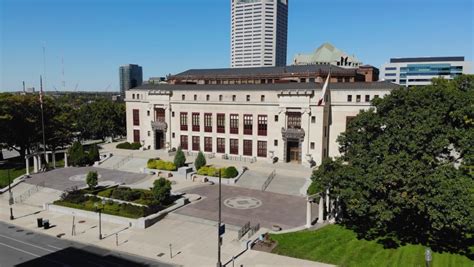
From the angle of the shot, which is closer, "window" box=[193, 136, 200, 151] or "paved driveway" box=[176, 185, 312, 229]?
"paved driveway" box=[176, 185, 312, 229]

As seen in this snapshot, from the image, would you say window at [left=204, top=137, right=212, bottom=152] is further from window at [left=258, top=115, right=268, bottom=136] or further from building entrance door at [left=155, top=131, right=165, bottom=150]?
window at [left=258, top=115, right=268, bottom=136]

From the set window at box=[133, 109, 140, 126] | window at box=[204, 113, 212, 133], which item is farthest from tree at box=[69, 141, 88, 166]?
window at box=[204, 113, 212, 133]

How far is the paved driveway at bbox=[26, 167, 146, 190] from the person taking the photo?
49625mm

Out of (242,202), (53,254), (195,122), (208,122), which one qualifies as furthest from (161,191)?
(195,122)

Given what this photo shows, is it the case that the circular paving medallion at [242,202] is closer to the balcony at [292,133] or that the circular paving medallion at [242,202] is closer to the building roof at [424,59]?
the balcony at [292,133]

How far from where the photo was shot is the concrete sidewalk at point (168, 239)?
89.0 ft

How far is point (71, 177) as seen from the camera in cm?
5281

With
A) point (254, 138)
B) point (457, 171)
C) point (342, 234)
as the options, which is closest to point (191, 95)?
point (254, 138)

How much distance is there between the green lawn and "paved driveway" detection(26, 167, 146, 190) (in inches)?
1159

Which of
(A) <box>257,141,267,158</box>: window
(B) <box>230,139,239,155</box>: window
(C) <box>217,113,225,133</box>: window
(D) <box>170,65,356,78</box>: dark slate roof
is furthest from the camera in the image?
(D) <box>170,65,356,78</box>: dark slate roof

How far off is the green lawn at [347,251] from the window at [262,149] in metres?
29.1

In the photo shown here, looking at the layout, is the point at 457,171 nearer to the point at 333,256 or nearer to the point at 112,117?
the point at 333,256

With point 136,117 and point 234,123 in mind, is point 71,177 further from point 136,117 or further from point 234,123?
point 234,123

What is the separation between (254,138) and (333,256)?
35.0m
